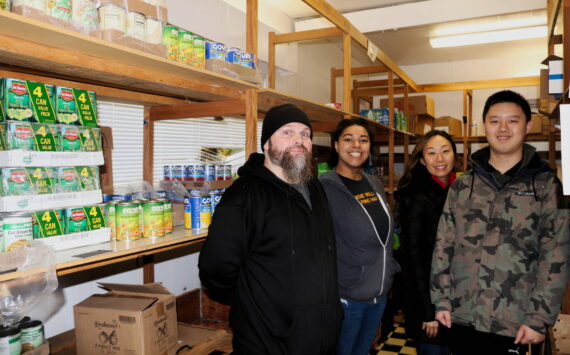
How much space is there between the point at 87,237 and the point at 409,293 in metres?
1.64

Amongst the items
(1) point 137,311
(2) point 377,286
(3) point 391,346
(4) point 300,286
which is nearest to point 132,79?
(1) point 137,311

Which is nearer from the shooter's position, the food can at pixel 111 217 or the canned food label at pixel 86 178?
the canned food label at pixel 86 178

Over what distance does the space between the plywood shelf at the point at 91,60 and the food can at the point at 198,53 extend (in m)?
0.06

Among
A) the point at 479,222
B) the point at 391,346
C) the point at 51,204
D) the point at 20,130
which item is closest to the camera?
the point at 20,130

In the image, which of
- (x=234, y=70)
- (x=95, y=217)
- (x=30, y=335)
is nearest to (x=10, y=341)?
(x=30, y=335)

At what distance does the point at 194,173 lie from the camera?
241 cm

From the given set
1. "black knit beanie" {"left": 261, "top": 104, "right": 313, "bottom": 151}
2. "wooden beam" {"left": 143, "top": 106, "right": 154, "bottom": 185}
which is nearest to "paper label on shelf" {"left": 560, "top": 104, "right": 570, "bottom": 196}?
"black knit beanie" {"left": 261, "top": 104, "right": 313, "bottom": 151}

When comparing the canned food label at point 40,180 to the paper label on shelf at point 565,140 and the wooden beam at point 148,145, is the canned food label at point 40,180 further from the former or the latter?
the paper label on shelf at point 565,140

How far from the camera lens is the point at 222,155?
371 cm

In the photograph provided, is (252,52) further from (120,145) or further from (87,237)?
(87,237)

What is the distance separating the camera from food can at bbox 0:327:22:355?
1382 mm

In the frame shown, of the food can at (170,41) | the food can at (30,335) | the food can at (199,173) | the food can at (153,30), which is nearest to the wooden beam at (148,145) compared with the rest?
the food can at (199,173)

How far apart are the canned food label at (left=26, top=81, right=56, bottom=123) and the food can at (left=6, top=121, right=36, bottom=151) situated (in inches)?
2.4

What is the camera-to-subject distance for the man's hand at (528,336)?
1.74m
